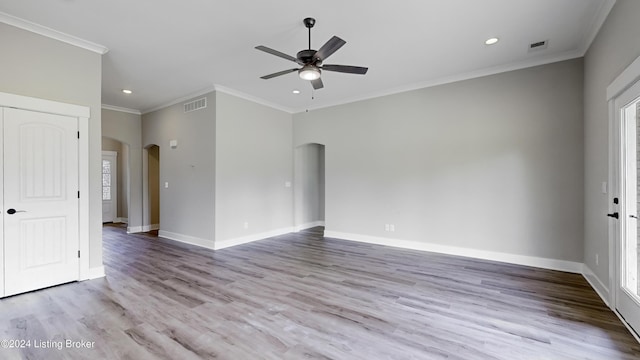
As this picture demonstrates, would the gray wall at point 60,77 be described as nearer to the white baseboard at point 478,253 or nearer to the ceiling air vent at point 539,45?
the white baseboard at point 478,253

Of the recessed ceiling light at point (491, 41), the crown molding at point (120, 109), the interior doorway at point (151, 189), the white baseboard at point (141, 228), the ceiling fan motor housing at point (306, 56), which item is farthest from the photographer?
the interior doorway at point (151, 189)

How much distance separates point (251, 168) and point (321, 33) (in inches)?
135

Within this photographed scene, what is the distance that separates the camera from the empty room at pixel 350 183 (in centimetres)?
247

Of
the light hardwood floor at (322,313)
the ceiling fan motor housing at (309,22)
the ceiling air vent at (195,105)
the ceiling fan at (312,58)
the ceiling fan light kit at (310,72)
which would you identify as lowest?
the light hardwood floor at (322,313)

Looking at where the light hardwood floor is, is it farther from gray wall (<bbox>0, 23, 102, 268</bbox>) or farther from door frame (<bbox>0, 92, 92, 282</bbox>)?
gray wall (<bbox>0, 23, 102, 268</bbox>)

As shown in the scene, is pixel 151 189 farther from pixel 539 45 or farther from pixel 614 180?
pixel 614 180

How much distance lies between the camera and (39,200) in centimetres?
332

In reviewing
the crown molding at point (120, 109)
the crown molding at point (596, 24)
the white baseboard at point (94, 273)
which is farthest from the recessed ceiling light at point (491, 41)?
the crown molding at point (120, 109)

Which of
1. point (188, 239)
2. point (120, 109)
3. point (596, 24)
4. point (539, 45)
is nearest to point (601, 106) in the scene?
point (596, 24)

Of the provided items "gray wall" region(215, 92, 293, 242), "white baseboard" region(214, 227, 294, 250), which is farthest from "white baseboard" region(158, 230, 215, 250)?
"gray wall" region(215, 92, 293, 242)

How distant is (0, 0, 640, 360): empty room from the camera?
2.47 meters

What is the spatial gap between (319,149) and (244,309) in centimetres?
585

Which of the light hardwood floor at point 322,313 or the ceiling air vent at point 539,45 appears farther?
the ceiling air vent at point 539,45

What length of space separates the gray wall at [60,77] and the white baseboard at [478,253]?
14.4 ft
